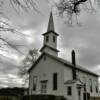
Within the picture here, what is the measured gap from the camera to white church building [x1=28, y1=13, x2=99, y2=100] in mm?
18578

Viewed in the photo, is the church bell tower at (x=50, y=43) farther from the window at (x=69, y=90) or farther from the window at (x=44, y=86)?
the window at (x=69, y=90)

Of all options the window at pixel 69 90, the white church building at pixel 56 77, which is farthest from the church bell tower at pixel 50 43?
the window at pixel 69 90

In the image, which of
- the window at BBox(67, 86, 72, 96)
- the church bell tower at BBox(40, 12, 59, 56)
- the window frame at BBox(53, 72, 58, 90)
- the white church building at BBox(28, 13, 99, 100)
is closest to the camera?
the window at BBox(67, 86, 72, 96)

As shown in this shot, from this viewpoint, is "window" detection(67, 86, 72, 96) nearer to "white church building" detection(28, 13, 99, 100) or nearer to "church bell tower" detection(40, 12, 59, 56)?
"white church building" detection(28, 13, 99, 100)

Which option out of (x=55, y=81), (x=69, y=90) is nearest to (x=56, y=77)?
(x=55, y=81)

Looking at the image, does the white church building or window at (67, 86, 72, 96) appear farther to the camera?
the white church building

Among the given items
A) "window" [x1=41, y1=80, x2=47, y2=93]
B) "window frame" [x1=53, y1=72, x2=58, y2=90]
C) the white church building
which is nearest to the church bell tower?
the white church building

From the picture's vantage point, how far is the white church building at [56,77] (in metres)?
18.6

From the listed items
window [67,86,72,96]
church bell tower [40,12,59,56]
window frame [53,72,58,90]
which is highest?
church bell tower [40,12,59,56]

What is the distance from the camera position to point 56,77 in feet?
65.5

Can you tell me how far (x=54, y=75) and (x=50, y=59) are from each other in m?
2.57

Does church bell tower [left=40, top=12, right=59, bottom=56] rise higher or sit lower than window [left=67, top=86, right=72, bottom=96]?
higher

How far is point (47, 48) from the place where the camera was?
25.4 m

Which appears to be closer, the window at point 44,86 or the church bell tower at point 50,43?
the window at point 44,86
